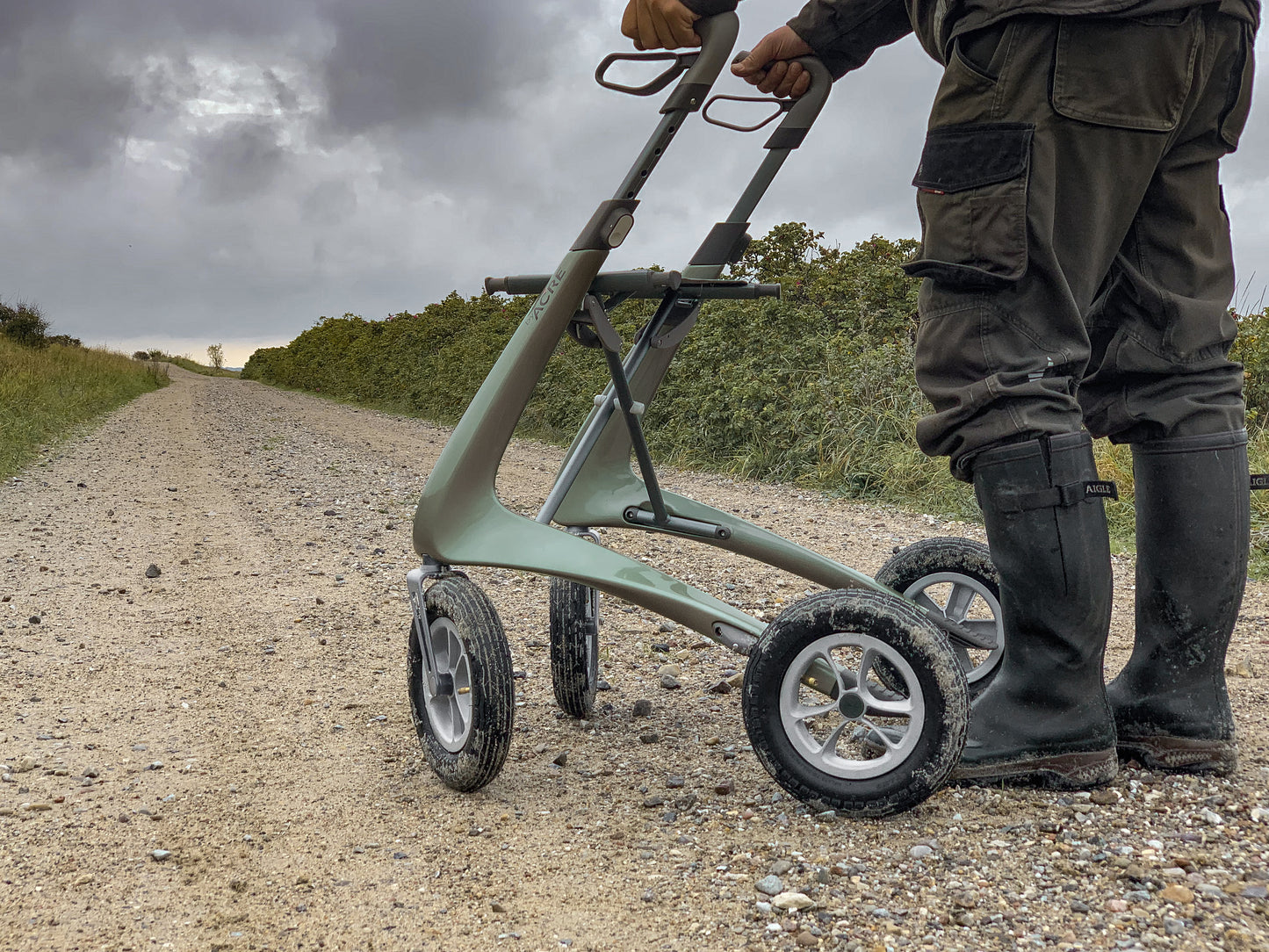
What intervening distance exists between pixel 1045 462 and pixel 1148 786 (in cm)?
66

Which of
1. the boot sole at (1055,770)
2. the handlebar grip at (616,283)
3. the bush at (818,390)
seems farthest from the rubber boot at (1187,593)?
A: the bush at (818,390)

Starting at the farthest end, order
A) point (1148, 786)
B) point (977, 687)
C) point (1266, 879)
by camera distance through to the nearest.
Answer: point (977, 687) < point (1148, 786) < point (1266, 879)

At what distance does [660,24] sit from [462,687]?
1.40 metres

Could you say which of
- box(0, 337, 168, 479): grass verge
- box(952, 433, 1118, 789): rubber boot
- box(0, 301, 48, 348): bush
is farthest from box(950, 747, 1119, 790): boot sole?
box(0, 301, 48, 348): bush

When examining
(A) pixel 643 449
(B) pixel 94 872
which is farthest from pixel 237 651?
(A) pixel 643 449

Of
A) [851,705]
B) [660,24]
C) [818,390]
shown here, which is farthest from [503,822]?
[818,390]

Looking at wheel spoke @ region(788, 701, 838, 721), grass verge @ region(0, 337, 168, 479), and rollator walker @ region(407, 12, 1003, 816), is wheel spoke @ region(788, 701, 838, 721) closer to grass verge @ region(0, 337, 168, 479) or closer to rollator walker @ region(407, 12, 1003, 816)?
rollator walker @ region(407, 12, 1003, 816)

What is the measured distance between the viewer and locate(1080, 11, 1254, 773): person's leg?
1889 mm

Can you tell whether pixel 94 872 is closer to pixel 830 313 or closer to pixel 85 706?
pixel 85 706

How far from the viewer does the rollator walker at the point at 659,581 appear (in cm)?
177

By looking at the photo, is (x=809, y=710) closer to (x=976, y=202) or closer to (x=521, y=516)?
(x=521, y=516)

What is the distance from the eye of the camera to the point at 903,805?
176 centimetres

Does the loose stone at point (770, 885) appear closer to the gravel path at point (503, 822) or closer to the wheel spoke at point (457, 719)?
the gravel path at point (503, 822)

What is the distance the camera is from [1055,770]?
73.5 inches
